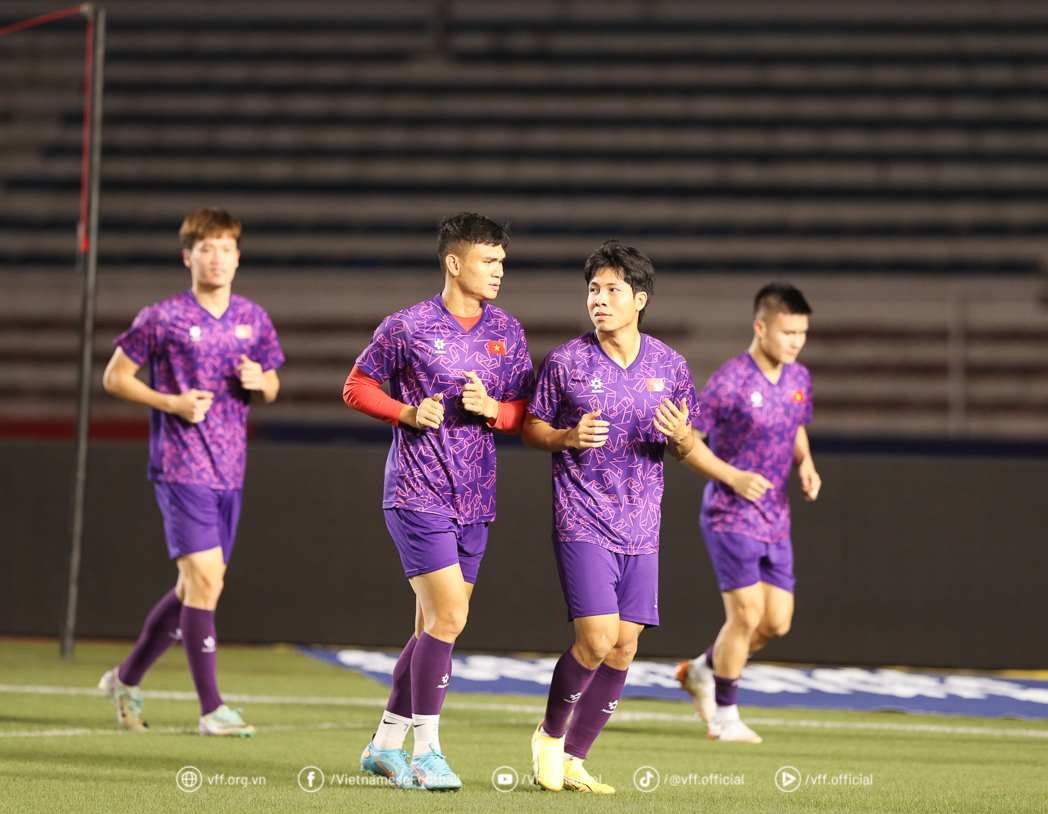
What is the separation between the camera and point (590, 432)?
12.8ft

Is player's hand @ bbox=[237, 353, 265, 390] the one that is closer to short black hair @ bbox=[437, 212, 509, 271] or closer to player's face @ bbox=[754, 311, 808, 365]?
short black hair @ bbox=[437, 212, 509, 271]

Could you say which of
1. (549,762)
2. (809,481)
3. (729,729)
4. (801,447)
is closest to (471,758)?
(549,762)

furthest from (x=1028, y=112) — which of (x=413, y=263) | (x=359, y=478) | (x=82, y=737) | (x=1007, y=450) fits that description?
(x=82, y=737)

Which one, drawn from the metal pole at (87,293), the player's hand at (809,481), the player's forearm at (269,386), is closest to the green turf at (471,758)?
the metal pole at (87,293)

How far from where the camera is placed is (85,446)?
7.89 m

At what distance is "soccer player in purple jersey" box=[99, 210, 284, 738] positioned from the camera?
5.17 m

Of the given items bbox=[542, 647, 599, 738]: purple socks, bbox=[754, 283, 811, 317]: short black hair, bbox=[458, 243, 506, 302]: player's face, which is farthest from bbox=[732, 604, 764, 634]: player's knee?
bbox=[458, 243, 506, 302]: player's face

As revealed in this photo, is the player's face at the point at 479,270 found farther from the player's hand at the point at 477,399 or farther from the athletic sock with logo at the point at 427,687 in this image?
the athletic sock with logo at the point at 427,687

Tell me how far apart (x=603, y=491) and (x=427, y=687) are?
785 mm

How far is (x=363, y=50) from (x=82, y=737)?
1320 cm

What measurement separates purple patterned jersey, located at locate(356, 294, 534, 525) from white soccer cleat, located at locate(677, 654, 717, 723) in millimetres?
1877

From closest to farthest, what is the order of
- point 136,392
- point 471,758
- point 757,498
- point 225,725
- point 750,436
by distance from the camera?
1. point 471,758
2. point 225,725
3. point 136,392
4. point 757,498
5. point 750,436

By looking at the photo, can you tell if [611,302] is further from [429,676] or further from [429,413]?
[429,676]

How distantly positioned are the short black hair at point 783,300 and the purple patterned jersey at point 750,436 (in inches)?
10.5
